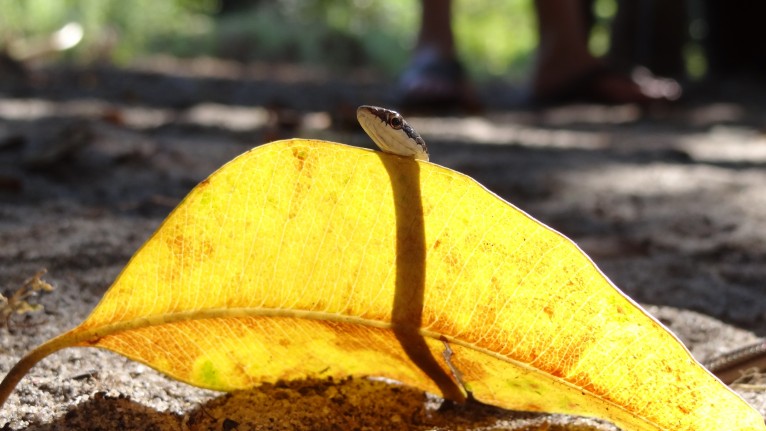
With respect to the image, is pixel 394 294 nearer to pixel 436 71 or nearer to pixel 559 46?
pixel 436 71

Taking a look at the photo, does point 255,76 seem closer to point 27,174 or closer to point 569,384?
point 27,174

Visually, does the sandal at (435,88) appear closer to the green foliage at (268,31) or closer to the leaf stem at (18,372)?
the green foliage at (268,31)

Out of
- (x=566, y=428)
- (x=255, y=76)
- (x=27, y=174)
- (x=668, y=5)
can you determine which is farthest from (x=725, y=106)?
(x=566, y=428)

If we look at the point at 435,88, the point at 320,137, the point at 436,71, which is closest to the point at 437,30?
the point at 436,71

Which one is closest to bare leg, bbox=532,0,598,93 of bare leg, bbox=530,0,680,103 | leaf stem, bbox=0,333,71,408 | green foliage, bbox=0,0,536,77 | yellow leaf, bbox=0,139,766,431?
bare leg, bbox=530,0,680,103

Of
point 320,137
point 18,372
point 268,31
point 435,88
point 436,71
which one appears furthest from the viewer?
point 268,31

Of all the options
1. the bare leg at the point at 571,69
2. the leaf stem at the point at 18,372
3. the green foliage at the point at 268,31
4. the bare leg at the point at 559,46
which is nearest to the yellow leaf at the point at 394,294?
the leaf stem at the point at 18,372

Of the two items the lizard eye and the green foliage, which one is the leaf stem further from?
the green foliage
